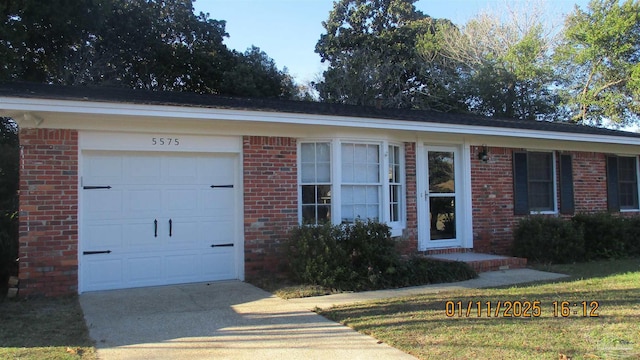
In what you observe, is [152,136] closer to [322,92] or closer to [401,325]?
[401,325]

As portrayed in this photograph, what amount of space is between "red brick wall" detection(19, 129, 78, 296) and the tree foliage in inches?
433

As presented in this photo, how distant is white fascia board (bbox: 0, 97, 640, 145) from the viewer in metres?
6.72

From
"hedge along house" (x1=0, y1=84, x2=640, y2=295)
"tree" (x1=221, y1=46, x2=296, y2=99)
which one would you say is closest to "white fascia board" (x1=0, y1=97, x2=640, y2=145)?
"hedge along house" (x1=0, y1=84, x2=640, y2=295)

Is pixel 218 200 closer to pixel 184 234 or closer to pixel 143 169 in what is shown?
pixel 184 234

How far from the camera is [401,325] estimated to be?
5438 millimetres

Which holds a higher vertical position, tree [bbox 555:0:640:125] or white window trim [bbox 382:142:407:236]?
tree [bbox 555:0:640:125]

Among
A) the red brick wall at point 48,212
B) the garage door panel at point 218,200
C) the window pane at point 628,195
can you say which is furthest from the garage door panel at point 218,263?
the window pane at point 628,195

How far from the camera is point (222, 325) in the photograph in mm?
5617

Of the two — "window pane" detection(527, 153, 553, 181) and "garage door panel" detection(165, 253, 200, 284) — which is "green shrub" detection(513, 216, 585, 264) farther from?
"garage door panel" detection(165, 253, 200, 284)

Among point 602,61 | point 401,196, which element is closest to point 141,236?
point 401,196

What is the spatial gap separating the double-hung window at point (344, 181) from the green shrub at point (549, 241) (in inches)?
119

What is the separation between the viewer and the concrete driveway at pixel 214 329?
4.65 metres

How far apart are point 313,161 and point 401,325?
14.0 ft
